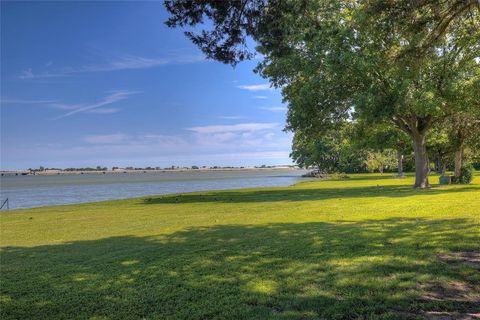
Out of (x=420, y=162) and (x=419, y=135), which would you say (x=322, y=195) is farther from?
(x=419, y=135)

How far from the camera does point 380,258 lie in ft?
24.8

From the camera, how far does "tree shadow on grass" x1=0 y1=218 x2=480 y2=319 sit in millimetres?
5414

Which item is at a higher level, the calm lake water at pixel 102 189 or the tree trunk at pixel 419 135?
the tree trunk at pixel 419 135

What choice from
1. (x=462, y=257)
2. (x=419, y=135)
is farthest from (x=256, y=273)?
(x=419, y=135)

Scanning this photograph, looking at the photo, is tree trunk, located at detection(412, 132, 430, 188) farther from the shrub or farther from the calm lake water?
the calm lake water

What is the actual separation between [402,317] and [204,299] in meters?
2.65

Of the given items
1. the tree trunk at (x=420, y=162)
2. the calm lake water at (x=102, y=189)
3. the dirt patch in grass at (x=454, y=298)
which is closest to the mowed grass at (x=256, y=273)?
the dirt patch in grass at (x=454, y=298)

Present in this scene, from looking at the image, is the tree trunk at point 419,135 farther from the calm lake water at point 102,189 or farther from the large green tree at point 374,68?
the calm lake water at point 102,189

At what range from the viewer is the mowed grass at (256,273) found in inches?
214

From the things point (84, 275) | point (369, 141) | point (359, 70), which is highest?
point (359, 70)

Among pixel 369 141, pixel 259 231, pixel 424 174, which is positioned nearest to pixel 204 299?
Answer: pixel 259 231

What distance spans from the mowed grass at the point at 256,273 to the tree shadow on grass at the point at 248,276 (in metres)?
0.02

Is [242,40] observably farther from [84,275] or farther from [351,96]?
[351,96]

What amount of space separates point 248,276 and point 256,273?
217 millimetres
